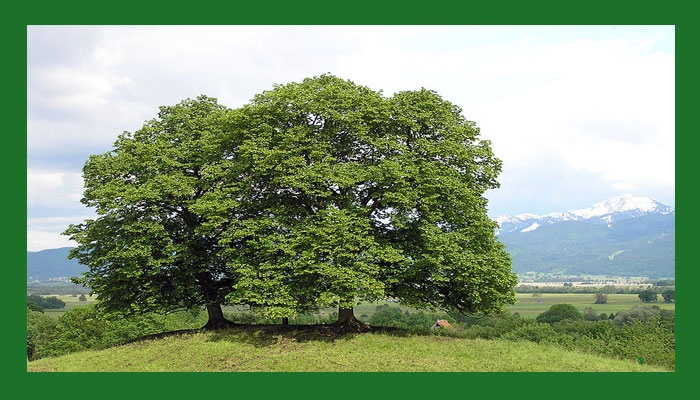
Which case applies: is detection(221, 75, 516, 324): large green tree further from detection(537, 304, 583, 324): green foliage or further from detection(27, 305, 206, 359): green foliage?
detection(537, 304, 583, 324): green foliage

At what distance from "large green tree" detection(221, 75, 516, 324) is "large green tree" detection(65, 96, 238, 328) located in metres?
3.03

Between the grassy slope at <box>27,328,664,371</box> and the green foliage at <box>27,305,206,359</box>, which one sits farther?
the green foliage at <box>27,305,206,359</box>

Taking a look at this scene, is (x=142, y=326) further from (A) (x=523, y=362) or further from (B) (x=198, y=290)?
(A) (x=523, y=362)

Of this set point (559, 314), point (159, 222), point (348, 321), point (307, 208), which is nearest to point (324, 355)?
point (348, 321)

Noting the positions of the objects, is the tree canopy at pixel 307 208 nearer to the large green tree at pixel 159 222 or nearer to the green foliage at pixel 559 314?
the large green tree at pixel 159 222

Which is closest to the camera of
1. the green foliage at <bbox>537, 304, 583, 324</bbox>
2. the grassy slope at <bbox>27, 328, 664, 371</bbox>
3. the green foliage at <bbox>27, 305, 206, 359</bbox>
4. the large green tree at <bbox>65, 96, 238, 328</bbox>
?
the grassy slope at <bbox>27, 328, 664, 371</bbox>

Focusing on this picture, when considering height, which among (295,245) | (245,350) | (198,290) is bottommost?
(245,350)

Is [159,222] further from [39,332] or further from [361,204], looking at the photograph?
[39,332]

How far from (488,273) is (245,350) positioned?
14.9 metres

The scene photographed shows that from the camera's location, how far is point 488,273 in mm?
27531

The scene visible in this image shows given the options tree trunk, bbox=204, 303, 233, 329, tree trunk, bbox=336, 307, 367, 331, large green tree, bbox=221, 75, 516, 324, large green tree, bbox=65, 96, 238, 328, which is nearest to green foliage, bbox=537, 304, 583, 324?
large green tree, bbox=221, 75, 516, 324

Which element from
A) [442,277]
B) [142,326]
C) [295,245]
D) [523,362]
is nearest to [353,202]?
[295,245]

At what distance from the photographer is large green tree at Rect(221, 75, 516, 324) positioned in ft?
87.0

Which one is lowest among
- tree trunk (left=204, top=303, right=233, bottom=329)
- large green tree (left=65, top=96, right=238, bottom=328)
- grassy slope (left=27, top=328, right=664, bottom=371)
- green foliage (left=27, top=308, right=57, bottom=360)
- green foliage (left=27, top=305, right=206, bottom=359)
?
green foliage (left=27, top=308, right=57, bottom=360)
